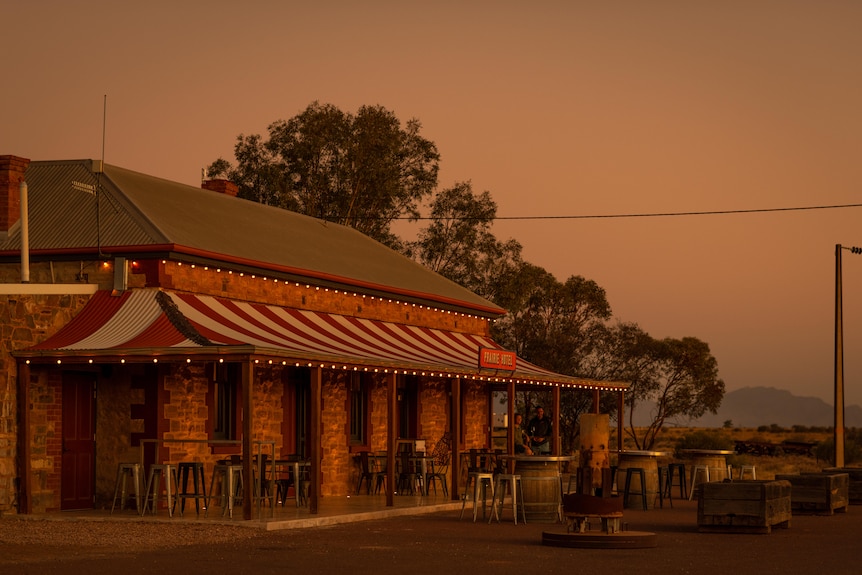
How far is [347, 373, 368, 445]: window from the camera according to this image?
25109mm

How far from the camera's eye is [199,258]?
21.1 meters

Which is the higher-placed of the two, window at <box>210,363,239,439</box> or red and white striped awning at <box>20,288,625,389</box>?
red and white striped awning at <box>20,288,625,389</box>

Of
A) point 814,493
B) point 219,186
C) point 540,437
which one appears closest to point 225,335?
point 540,437

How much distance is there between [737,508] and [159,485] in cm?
778

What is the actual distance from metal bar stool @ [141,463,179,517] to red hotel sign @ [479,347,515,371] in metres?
5.64

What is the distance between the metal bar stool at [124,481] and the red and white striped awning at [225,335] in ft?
5.58

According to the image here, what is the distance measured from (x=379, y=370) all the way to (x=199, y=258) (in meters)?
3.15

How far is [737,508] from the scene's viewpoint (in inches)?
681

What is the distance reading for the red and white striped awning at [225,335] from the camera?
1841cm

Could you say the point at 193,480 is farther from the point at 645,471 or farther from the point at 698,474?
the point at 698,474

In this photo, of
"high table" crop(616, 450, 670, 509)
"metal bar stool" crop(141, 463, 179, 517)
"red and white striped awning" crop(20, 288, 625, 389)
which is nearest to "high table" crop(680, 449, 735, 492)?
"high table" crop(616, 450, 670, 509)

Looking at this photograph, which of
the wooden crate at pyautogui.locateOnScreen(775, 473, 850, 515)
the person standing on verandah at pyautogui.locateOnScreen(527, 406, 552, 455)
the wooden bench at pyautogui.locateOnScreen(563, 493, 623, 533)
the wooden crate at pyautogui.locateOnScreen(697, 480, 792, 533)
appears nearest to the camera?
the wooden bench at pyautogui.locateOnScreen(563, 493, 623, 533)

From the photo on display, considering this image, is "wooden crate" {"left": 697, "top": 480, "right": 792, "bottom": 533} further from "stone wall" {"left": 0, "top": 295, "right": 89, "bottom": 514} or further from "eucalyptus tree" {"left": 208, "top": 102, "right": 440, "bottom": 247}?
"eucalyptus tree" {"left": 208, "top": 102, "right": 440, "bottom": 247}

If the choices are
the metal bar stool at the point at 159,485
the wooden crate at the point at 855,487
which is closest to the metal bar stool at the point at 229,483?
the metal bar stool at the point at 159,485
